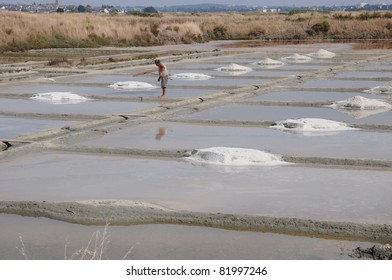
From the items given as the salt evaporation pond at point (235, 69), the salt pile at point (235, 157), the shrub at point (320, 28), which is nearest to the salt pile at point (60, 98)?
the salt pile at point (235, 157)

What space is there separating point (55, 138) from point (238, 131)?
2.46m

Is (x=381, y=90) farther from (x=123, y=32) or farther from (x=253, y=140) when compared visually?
(x=123, y=32)

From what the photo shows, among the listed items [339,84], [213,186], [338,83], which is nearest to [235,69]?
[338,83]

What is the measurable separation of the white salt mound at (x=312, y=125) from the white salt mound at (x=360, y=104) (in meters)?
2.13

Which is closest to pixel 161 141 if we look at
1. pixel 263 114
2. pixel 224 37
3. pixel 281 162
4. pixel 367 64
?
pixel 281 162

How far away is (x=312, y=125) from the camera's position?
1054 cm

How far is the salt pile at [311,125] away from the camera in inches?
410

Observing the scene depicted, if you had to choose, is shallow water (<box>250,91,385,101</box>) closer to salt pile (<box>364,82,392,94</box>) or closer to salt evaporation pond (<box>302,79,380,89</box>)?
salt pile (<box>364,82,392,94</box>)

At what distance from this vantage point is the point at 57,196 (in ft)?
22.1

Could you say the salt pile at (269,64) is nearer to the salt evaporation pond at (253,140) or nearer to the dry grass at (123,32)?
the salt evaporation pond at (253,140)
